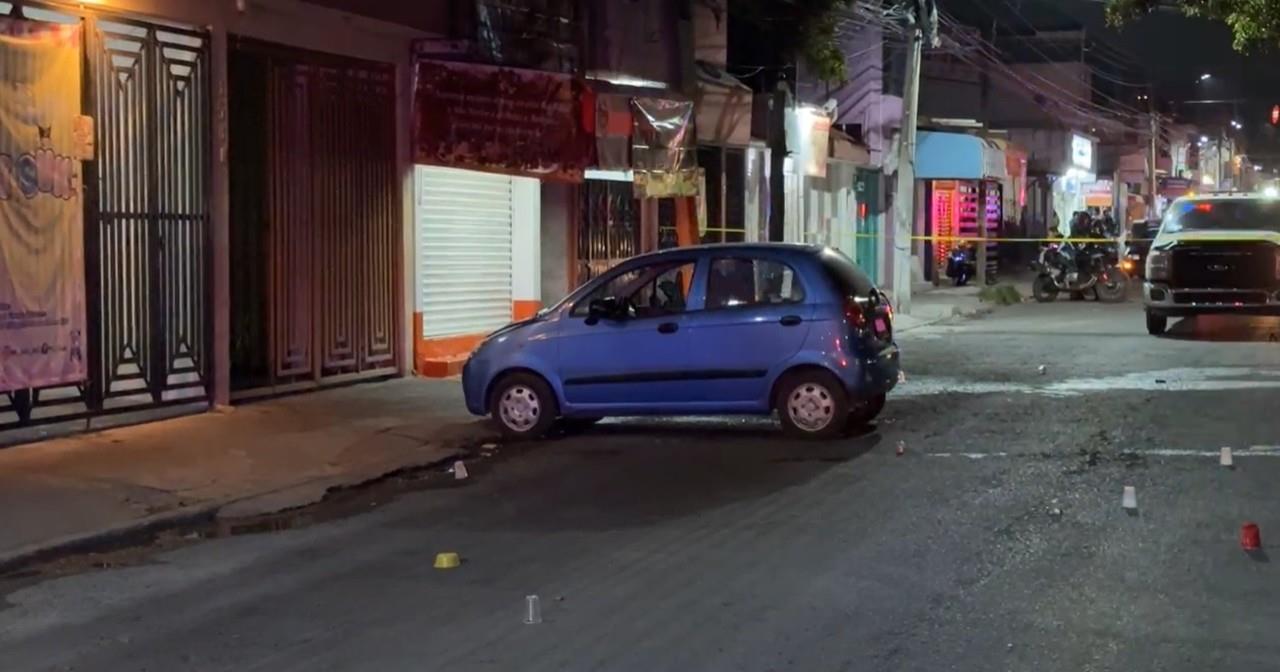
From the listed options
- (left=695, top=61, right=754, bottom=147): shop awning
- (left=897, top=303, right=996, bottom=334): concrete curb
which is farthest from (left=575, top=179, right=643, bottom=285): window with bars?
(left=897, top=303, right=996, bottom=334): concrete curb

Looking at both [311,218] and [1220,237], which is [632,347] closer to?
[311,218]

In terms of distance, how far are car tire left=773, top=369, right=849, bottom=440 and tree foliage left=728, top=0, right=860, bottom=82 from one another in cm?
1360

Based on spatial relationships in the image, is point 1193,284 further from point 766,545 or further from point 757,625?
point 757,625

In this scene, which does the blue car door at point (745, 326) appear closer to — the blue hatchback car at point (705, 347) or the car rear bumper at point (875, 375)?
the blue hatchback car at point (705, 347)

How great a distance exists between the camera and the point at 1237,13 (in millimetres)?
17547

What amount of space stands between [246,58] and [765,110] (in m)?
12.0

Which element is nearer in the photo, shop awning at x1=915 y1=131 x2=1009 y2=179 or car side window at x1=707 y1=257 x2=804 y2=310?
car side window at x1=707 y1=257 x2=804 y2=310

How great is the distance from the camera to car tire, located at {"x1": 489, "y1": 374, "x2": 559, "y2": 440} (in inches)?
512

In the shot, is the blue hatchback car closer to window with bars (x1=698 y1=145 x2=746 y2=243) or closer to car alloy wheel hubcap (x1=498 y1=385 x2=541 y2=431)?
car alloy wheel hubcap (x1=498 y1=385 x2=541 y2=431)

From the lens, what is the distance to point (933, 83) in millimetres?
48875

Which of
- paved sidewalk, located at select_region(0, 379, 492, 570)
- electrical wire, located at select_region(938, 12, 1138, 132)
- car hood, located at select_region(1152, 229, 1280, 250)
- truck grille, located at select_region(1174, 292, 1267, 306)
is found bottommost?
paved sidewalk, located at select_region(0, 379, 492, 570)

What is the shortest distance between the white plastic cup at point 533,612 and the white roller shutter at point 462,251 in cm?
1068

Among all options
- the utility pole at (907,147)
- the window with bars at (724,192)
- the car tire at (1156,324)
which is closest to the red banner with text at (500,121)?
the window with bars at (724,192)

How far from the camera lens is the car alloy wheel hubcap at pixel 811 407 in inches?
488
